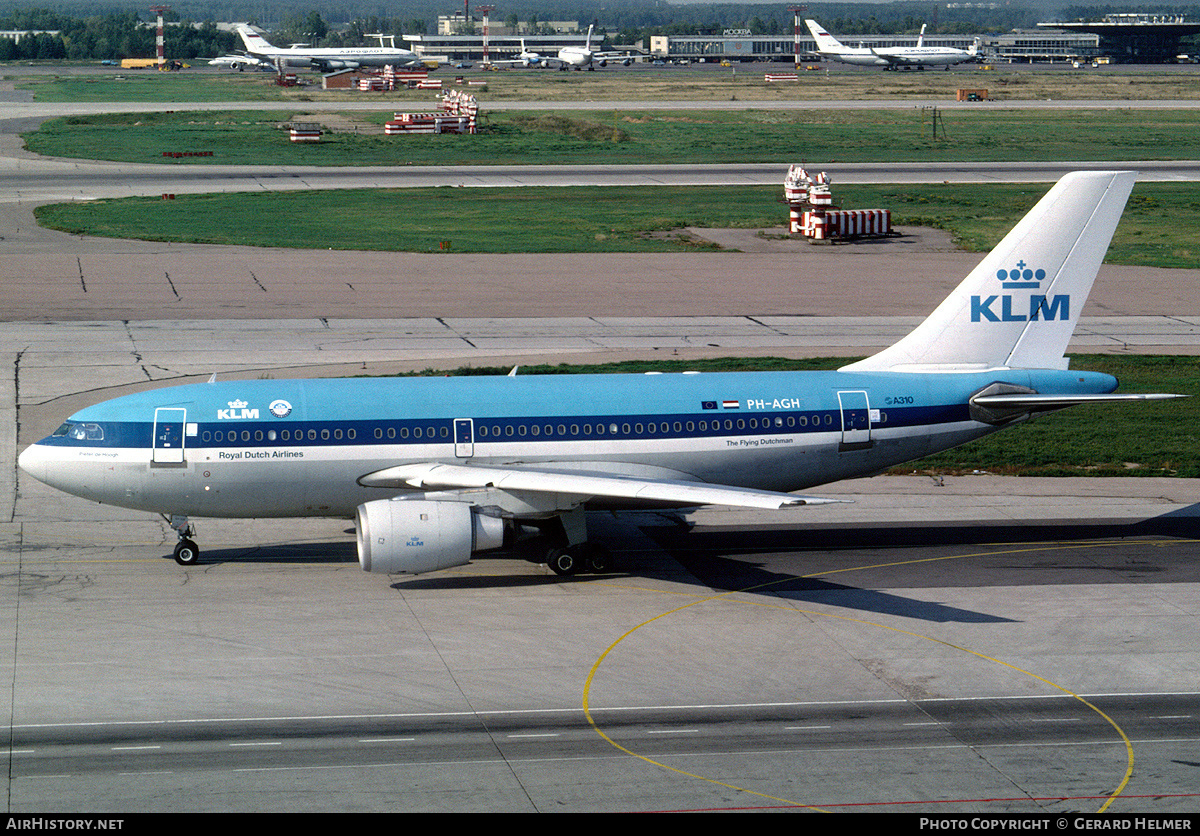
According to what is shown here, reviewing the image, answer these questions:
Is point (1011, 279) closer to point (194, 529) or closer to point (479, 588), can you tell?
point (479, 588)

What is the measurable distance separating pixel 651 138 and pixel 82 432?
4521 inches

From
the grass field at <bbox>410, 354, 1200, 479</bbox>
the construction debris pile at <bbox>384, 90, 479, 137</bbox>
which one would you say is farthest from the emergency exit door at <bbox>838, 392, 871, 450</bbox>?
the construction debris pile at <bbox>384, 90, 479, 137</bbox>

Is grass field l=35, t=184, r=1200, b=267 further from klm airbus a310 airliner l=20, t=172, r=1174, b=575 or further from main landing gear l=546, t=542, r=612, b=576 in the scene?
main landing gear l=546, t=542, r=612, b=576

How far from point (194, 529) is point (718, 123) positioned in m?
130

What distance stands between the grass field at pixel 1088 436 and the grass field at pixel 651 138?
2834 inches

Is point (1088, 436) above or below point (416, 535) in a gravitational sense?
below

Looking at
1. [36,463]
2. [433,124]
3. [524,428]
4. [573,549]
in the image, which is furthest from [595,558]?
[433,124]

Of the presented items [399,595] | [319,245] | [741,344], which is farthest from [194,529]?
[319,245]

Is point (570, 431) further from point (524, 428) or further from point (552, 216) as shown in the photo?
point (552, 216)

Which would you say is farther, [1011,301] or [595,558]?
[1011,301]

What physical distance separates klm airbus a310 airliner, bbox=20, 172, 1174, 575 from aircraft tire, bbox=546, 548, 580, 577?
0.17 feet

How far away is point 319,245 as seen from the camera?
81188mm

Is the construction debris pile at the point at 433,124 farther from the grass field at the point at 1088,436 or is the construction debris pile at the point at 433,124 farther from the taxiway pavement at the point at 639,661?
the taxiway pavement at the point at 639,661

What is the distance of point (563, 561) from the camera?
33281 millimetres
